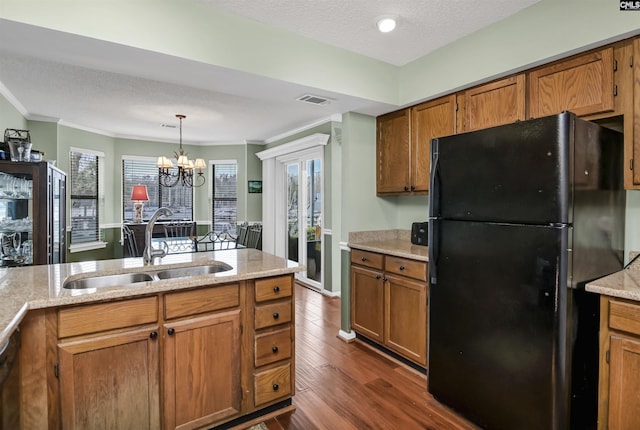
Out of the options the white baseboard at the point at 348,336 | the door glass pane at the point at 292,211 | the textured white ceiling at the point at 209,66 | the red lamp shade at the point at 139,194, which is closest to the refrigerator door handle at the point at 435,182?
the textured white ceiling at the point at 209,66

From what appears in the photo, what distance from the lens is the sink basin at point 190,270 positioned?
2.12 meters

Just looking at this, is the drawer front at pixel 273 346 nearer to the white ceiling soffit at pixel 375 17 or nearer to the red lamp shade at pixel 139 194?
the white ceiling soffit at pixel 375 17

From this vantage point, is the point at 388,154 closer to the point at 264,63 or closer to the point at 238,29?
the point at 264,63

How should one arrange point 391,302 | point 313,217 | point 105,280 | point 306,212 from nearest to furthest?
point 105,280 < point 391,302 < point 313,217 < point 306,212

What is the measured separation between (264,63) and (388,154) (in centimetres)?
147

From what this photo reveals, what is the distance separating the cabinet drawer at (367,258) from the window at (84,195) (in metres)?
4.71

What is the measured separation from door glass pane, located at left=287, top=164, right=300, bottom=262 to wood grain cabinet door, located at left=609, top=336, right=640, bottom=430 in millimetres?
4296

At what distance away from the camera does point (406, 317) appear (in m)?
2.58

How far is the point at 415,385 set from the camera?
7.85 feet

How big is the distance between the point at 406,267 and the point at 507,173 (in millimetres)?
1070

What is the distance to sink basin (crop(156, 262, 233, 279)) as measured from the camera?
83.3 inches

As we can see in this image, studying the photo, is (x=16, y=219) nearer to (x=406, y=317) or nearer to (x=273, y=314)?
(x=273, y=314)

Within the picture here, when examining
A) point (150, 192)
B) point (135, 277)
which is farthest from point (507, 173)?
point (150, 192)

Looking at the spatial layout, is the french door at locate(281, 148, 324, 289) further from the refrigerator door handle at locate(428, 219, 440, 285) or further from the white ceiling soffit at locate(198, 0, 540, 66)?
the refrigerator door handle at locate(428, 219, 440, 285)
